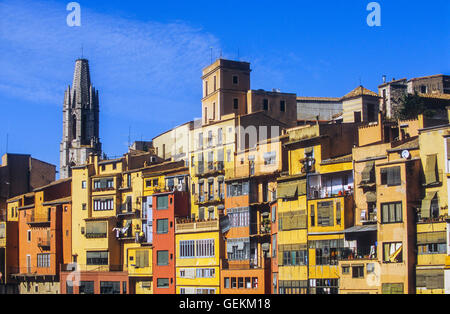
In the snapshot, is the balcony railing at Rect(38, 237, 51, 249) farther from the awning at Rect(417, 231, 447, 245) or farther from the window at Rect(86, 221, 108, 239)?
the awning at Rect(417, 231, 447, 245)

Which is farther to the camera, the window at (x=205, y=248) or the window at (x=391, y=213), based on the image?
the window at (x=205, y=248)

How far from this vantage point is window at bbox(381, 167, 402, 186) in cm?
5241

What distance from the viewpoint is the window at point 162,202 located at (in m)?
76.2

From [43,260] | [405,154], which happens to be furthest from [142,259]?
[405,154]

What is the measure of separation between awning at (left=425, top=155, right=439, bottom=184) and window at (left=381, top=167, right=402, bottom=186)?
1681 millimetres

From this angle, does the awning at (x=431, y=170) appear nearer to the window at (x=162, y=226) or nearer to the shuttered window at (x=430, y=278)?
the shuttered window at (x=430, y=278)

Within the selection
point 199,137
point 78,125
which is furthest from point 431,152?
point 78,125

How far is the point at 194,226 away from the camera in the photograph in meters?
72.1

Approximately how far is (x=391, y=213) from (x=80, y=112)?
402 feet

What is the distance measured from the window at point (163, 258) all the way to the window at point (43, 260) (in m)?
16.7

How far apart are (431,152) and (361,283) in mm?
9291

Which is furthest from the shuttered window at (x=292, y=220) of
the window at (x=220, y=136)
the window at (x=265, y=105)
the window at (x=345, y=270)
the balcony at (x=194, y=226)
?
the window at (x=265, y=105)

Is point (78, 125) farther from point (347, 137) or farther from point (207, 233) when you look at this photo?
point (347, 137)

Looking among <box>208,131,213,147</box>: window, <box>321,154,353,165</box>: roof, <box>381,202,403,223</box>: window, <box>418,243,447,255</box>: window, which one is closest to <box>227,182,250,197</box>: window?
<box>208,131,213,147</box>: window
